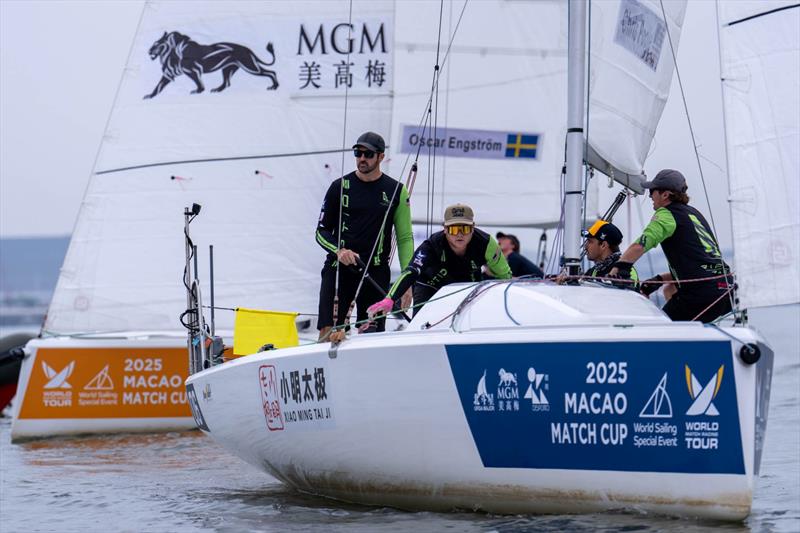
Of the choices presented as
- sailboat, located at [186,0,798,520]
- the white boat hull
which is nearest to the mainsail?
sailboat, located at [186,0,798,520]

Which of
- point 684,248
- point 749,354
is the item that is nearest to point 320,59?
point 684,248

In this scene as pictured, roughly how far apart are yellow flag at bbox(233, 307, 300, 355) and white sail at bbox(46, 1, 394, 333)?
13.7ft

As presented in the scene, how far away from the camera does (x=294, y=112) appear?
38.4ft

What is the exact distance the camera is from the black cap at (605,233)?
758cm

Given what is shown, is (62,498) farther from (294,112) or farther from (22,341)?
(22,341)

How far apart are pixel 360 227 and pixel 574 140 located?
4.45 feet

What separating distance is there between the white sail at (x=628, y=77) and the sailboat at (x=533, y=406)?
1.91 metres

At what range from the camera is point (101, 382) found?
11523mm

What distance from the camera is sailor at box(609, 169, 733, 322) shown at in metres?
6.42

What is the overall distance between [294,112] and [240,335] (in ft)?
15.5

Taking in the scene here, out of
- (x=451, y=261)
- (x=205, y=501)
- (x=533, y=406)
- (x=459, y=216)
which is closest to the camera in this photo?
(x=533, y=406)

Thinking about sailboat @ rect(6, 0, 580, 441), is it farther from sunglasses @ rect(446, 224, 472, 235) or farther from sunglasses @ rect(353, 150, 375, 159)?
sunglasses @ rect(446, 224, 472, 235)

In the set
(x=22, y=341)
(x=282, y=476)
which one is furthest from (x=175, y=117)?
(x=282, y=476)

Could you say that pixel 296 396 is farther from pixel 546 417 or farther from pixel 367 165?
pixel 367 165
